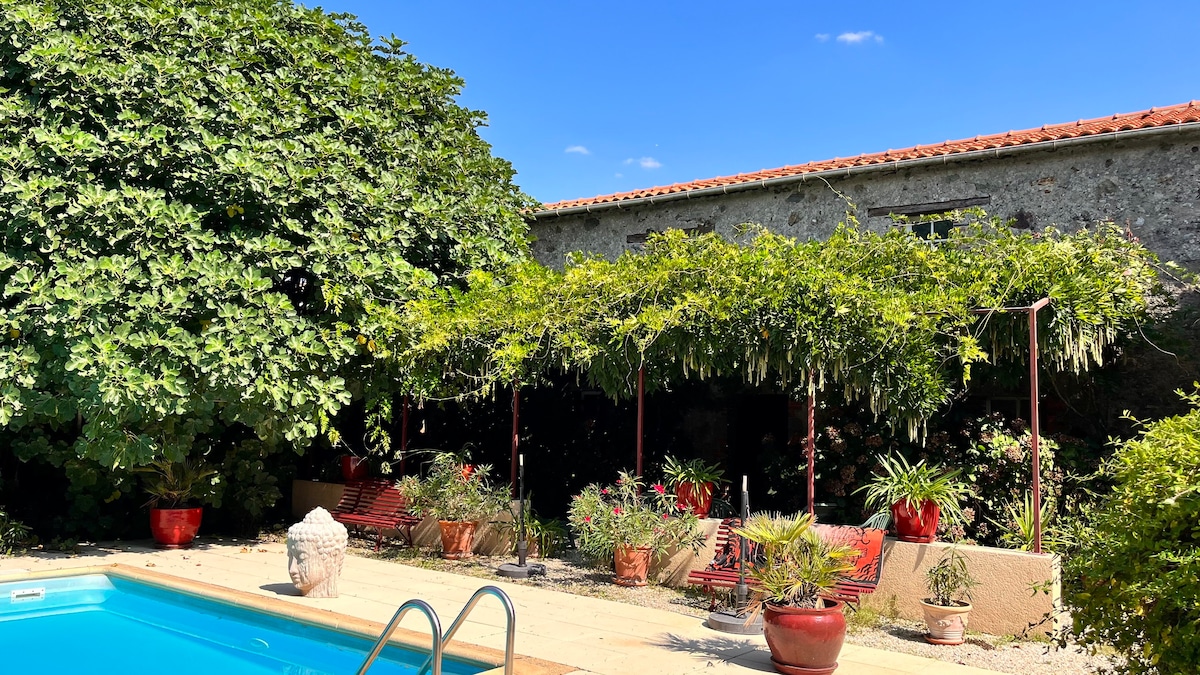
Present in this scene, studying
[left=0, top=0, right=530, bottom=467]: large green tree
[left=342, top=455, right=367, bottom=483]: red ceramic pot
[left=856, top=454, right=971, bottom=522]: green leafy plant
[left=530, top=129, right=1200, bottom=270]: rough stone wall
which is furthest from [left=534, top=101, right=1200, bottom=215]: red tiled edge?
[left=342, top=455, right=367, bottom=483]: red ceramic pot

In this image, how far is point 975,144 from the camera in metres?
11.4

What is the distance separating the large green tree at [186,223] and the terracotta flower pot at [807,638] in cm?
634

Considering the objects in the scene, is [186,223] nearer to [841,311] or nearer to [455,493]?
[455,493]

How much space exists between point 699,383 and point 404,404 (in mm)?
4084

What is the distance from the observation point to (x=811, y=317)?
8062 millimetres

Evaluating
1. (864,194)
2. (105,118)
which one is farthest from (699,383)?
(105,118)

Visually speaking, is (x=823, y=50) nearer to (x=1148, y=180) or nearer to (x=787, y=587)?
(x=1148, y=180)

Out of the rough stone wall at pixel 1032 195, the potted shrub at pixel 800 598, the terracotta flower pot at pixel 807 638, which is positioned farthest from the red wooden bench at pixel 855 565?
the rough stone wall at pixel 1032 195

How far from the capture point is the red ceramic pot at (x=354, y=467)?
12.9 m

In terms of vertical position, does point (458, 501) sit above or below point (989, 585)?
above

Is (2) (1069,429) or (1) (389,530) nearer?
Answer: (2) (1069,429)

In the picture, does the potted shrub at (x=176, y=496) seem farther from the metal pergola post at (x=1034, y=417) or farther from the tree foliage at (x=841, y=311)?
the metal pergola post at (x=1034, y=417)

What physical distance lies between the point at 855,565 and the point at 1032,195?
593 centimetres

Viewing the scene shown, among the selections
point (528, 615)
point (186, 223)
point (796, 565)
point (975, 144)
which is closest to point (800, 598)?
point (796, 565)
